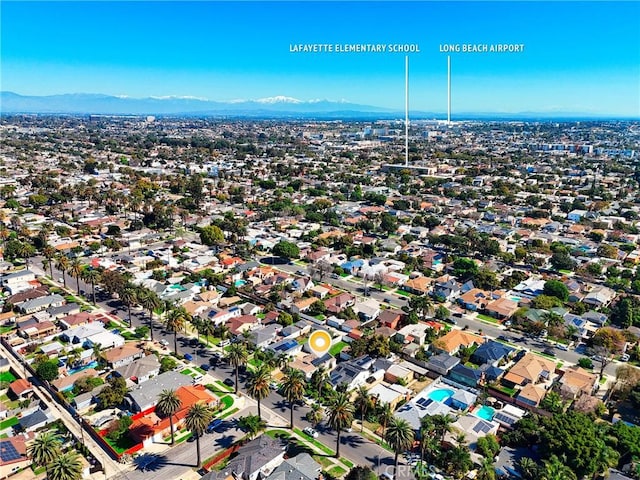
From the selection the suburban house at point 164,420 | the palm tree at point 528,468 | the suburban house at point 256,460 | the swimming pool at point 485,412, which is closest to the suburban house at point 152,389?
the suburban house at point 164,420

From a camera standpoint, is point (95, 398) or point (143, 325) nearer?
point (95, 398)

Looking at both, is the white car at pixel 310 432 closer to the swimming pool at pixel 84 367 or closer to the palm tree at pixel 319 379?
the palm tree at pixel 319 379

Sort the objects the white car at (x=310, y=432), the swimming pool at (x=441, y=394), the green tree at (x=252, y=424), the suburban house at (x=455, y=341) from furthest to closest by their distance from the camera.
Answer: the suburban house at (x=455, y=341)
the swimming pool at (x=441, y=394)
the white car at (x=310, y=432)
the green tree at (x=252, y=424)

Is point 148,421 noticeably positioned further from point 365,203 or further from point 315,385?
point 365,203

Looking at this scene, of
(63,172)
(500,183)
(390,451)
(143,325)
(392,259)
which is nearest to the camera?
(390,451)

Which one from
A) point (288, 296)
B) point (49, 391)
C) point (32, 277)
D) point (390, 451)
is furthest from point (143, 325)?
point (390, 451)

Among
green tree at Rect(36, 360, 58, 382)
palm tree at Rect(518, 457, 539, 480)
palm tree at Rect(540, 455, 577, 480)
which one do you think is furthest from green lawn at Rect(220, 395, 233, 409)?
palm tree at Rect(540, 455, 577, 480)

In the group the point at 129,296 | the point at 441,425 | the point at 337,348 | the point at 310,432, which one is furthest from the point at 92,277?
the point at 441,425
